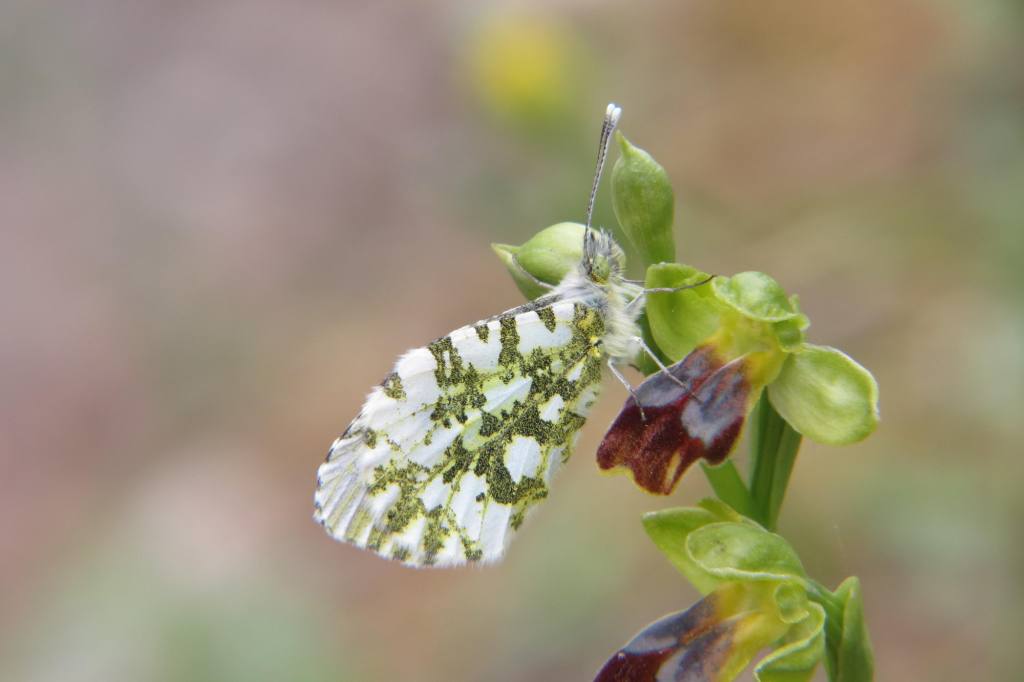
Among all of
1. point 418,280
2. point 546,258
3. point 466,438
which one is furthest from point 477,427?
point 418,280

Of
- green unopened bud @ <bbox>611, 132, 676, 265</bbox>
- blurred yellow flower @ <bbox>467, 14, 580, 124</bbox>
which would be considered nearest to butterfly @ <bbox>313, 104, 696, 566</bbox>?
green unopened bud @ <bbox>611, 132, 676, 265</bbox>

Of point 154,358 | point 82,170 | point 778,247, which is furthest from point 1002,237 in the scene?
point 82,170

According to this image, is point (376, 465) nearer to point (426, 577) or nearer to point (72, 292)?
point (426, 577)

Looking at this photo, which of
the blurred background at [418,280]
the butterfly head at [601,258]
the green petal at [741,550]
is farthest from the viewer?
the blurred background at [418,280]

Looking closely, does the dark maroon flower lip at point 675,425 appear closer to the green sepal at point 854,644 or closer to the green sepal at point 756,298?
the green sepal at point 756,298

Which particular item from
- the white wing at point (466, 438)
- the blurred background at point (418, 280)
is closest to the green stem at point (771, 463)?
the white wing at point (466, 438)

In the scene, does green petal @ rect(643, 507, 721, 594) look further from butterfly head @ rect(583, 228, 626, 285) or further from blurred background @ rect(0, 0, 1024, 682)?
blurred background @ rect(0, 0, 1024, 682)
